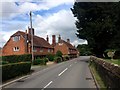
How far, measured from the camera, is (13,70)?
2558 cm

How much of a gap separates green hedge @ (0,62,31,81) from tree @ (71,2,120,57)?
2258 cm

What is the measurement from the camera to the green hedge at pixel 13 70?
22.9 metres

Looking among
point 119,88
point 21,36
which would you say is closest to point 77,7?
point 21,36

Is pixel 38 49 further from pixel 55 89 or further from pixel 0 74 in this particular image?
pixel 55 89

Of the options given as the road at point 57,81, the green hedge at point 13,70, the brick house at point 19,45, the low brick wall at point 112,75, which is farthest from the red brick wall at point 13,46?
the low brick wall at point 112,75

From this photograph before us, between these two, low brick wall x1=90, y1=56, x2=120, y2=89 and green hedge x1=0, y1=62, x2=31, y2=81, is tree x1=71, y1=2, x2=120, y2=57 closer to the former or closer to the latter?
green hedge x1=0, y1=62, x2=31, y2=81

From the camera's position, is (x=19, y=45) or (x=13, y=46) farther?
(x=13, y=46)

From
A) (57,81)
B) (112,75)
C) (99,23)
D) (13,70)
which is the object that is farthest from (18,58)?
(112,75)

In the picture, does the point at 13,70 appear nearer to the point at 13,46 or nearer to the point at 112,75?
the point at 112,75

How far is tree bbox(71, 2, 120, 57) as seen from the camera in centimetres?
5014

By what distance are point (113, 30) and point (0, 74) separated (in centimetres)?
3296

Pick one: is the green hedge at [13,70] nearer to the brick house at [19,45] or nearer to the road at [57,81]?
the road at [57,81]

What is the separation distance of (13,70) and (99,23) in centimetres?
2931

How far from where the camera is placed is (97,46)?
5466 centimetres
